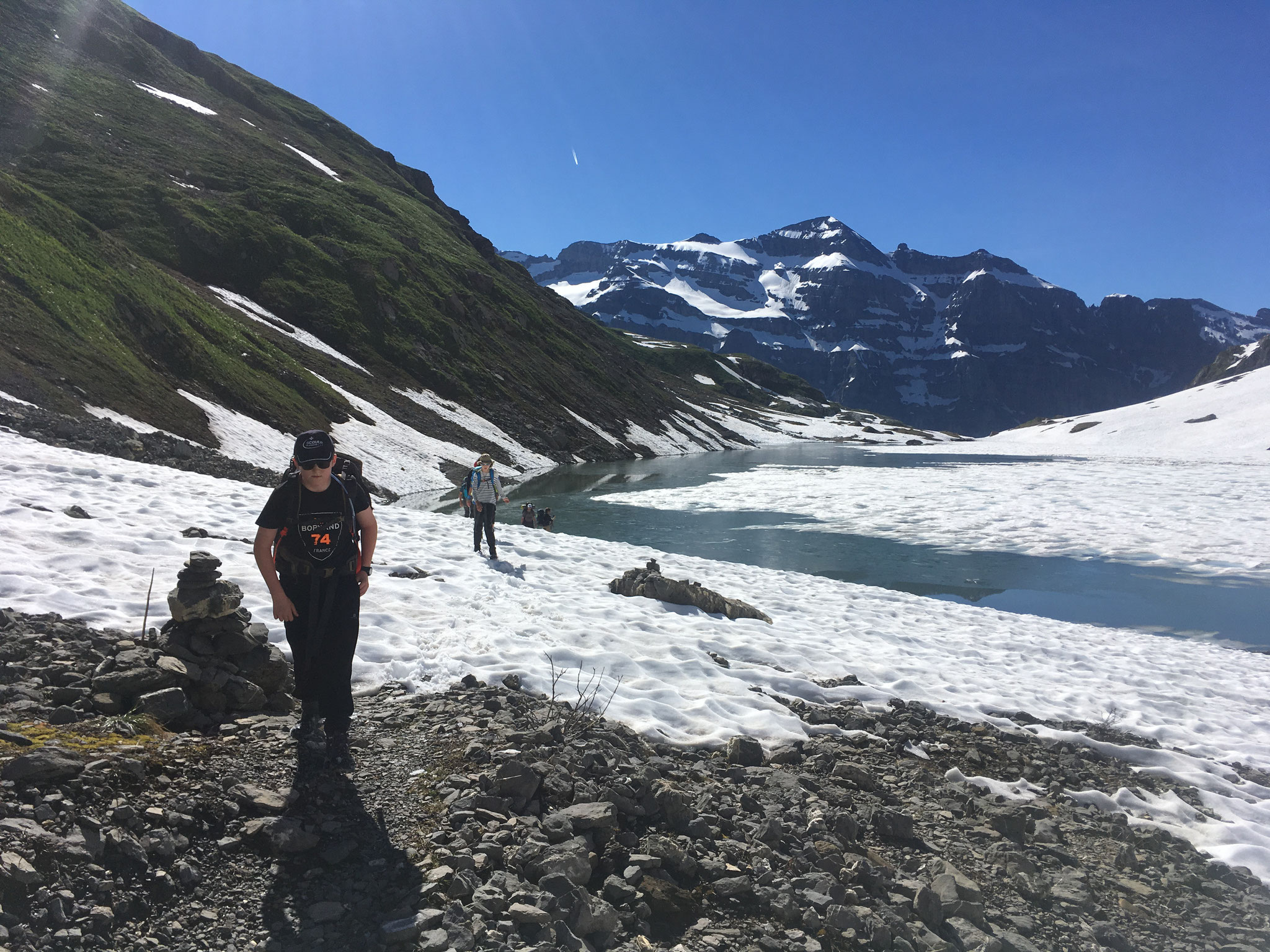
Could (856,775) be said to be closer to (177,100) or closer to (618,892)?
(618,892)

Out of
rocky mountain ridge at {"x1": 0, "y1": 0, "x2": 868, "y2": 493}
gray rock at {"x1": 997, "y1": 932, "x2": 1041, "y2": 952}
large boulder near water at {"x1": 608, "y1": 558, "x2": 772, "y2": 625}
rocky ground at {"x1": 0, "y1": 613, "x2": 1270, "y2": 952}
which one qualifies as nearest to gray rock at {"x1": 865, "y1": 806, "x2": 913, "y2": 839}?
rocky ground at {"x1": 0, "y1": 613, "x2": 1270, "y2": 952}

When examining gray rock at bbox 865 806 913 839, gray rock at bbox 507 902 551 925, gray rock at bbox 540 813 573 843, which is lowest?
gray rock at bbox 865 806 913 839

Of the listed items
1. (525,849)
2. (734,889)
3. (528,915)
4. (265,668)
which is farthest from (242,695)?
(734,889)

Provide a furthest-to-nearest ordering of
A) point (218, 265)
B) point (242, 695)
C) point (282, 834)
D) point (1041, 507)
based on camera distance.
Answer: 1. point (218, 265)
2. point (1041, 507)
3. point (242, 695)
4. point (282, 834)

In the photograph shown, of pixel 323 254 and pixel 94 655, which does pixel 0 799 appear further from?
pixel 323 254

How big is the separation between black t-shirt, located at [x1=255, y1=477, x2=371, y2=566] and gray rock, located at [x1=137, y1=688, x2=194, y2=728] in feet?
5.53

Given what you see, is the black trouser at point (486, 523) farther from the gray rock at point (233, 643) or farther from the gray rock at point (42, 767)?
the gray rock at point (42, 767)

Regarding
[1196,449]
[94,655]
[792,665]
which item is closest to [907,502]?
[792,665]

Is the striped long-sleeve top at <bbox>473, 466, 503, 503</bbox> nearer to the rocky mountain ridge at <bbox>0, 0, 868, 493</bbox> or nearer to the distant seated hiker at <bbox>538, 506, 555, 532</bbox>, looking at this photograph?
the distant seated hiker at <bbox>538, 506, 555, 532</bbox>

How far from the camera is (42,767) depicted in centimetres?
450

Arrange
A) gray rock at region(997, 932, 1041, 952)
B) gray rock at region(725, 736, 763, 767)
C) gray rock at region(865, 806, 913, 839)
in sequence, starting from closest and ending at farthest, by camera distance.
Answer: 1. gray rock at region(997, 932, 1041, 952)
2. gray rock at region(865, 806, 913, 839)
3. gray rock at region(725, 736, 763, 767)

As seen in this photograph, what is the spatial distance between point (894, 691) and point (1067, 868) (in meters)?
4.67

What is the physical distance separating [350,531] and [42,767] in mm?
2626

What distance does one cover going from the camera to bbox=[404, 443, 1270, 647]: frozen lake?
64.9 feet
